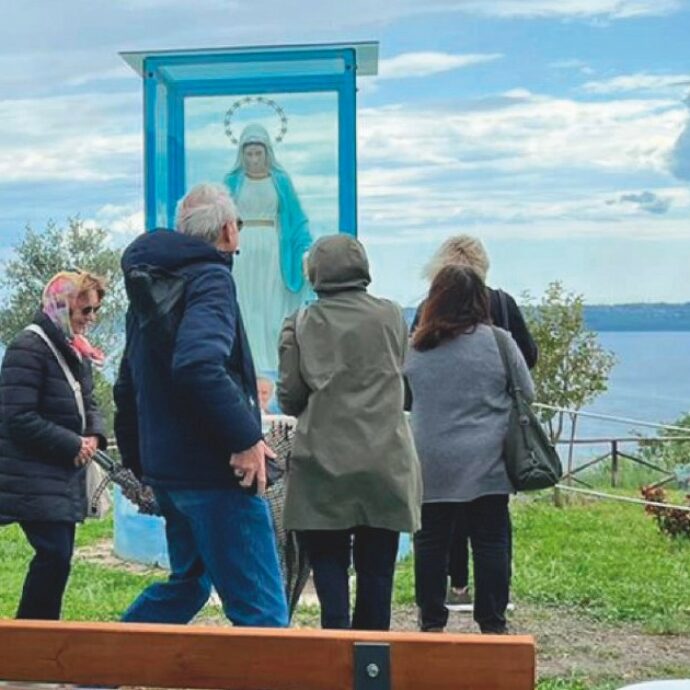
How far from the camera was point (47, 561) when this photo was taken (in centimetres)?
445

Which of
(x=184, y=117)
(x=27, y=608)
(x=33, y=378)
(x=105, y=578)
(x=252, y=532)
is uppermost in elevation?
(x=184, y=117)

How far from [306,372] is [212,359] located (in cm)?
78

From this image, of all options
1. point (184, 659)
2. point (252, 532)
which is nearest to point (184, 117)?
point (252, 532)

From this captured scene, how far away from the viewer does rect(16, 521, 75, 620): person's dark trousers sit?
4438 mm

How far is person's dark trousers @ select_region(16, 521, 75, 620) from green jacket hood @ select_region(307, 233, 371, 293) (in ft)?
3.85

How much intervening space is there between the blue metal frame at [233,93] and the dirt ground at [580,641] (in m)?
2.32

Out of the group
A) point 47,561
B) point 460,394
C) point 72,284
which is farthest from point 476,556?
point 72,284

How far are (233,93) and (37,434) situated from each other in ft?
11.7

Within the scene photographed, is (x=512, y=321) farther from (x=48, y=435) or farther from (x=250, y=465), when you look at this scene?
(x=250, y=465)

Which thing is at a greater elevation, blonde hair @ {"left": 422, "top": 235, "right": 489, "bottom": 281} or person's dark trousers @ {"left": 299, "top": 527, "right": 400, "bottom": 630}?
blonde hair @ {"left": 422, "top": 235, "right": 489, "bottom": 281}

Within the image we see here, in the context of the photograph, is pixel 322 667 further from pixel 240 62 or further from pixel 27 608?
pixel 240 62

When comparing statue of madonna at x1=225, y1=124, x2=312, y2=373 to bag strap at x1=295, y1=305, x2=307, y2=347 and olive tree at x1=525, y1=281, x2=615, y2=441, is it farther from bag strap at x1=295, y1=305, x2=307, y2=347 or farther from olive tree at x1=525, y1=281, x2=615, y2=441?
olive tree at x1=525, y1=281, x2=615, y2=441

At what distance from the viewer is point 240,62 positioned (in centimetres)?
734

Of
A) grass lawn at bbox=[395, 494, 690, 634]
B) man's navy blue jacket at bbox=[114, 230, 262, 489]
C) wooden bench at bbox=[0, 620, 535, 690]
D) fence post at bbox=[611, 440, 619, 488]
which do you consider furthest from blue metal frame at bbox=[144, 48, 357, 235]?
fence post at bbox=[611, 440, 619, 488]
